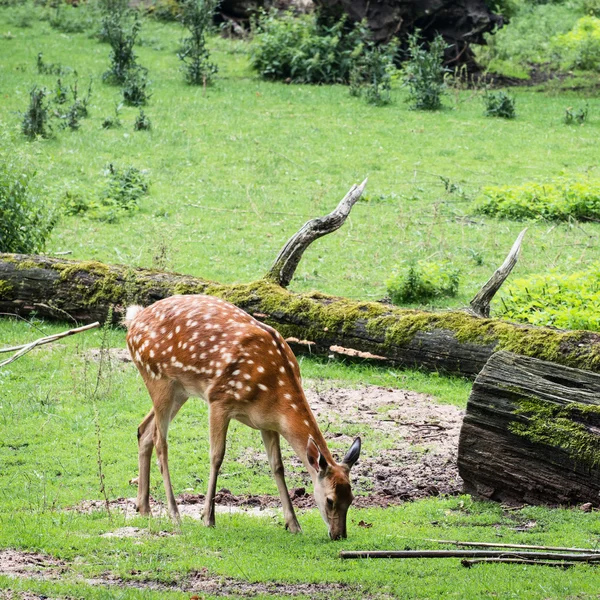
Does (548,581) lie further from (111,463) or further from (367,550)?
(111,463)

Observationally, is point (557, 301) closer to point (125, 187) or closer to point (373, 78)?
point (125, 187)

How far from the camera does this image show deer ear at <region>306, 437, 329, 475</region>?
6.89m

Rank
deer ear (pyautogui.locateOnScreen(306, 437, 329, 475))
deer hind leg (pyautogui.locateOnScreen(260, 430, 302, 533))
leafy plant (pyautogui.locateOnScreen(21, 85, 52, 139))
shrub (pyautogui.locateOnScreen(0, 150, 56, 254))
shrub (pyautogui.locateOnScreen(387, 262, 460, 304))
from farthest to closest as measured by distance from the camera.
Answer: leafy plant (pyautogui.locateOnScreen(21, 85, 52, 139)) → shrub (pyautogui.locateOnScreen(387, 262, 460, 304)) → shrub (pyautogui.locateOnScreen(0, 150, 56, 254)) → deer hind leg (pyautogui.locateOnScreen(260, 430, 302, 533)) → deer ear (pyautogui.locateOnScreen(306, 437, 329, 475))

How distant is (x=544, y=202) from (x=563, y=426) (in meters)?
11.1

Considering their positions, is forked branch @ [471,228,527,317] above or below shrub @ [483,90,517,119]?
below

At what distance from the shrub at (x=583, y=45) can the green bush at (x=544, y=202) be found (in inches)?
432

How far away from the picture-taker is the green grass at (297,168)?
1608 centimetres

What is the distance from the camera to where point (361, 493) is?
8.72 m

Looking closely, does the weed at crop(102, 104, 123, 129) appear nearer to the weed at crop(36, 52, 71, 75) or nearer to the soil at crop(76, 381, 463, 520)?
the weed at crop(36, 52, 71, 75)

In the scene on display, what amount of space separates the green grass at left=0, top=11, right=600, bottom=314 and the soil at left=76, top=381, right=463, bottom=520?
11.6ft

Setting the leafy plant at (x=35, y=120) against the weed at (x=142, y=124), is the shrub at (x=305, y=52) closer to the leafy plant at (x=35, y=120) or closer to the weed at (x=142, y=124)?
the weed at (x=142, y=124)

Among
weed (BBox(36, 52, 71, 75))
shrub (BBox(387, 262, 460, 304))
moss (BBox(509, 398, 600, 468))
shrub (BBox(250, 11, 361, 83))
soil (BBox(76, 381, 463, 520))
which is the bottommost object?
soil (BBox(76, 381, 463, 520))

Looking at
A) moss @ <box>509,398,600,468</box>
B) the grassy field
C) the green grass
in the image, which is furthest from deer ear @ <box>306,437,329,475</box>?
the green grass

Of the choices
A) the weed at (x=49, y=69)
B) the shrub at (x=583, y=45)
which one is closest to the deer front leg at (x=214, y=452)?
the weed at (x=49, y=69)
